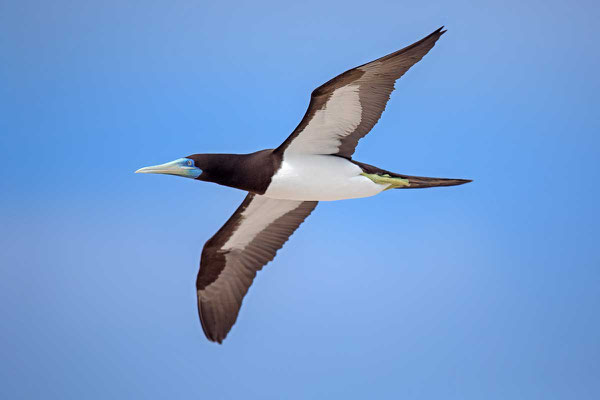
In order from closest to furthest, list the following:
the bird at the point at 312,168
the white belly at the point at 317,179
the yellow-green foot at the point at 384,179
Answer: the bird at the point at 312,168 < the white belly at the point at 317,179 < the yellow-green foot at the point at 384,179

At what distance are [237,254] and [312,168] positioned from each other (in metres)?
2.09

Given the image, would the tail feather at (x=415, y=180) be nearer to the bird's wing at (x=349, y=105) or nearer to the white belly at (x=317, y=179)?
the white belly at (x=317, y=179)

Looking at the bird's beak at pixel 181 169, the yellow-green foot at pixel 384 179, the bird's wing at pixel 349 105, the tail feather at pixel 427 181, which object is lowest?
the tail feather at pixel 427 181

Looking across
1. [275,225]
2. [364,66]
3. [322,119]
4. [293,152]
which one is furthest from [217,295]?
[364,66]

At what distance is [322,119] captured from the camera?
8086 millimetres

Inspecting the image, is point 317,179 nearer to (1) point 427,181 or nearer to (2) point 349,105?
(2) point 349,105

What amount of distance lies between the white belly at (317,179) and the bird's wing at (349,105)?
0.42 ft

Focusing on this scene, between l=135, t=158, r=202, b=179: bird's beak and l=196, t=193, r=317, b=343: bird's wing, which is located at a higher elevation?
l=135, t=158, r=202, b=179: bird's beak

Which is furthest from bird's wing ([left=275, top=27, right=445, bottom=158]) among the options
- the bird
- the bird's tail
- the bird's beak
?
the bird's beak

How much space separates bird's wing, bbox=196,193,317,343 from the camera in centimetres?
956

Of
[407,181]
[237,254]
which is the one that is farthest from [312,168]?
[237,254]

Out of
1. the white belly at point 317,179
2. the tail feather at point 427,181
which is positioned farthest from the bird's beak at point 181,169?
the tail feather at point 427,181

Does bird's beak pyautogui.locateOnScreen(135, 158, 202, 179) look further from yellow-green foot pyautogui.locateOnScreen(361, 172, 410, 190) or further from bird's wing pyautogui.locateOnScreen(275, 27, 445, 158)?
yellow-green foot pyautogui.locateOnScreen(361, 172, 410, 190)

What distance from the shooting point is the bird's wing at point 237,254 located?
376 inches
